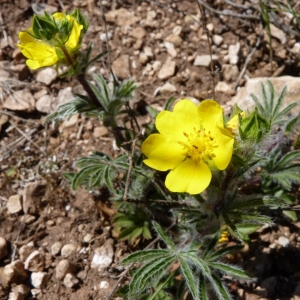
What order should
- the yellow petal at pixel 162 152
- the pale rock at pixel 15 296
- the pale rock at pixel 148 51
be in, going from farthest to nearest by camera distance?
the pale rock at pixel 148 51, the pale rock at pixel 15 296, the yellow petal at pixel 162 152

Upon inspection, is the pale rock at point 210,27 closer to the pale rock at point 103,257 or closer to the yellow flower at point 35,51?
the yellow flower at point 35,51

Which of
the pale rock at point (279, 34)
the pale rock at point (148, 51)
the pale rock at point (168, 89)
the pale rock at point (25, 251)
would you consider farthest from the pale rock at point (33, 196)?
the pale rock at point (279, 34)

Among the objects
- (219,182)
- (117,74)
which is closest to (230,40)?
(117,74)

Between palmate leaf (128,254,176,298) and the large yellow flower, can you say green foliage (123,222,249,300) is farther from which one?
the large yellow flower

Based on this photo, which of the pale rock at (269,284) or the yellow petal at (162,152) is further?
the pale rock at (269,284)

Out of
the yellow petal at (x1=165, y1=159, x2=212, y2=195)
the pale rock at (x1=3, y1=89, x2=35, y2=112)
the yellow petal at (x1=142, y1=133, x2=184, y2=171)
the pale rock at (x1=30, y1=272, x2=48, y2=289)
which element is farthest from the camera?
the pale rock at (x1=3, y1=89, x2=35, y2=112)

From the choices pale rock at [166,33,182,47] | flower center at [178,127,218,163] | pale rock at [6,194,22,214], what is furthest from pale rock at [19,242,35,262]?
pale rock at [166,33,182,47]

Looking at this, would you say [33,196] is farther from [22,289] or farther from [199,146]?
[199,146]
